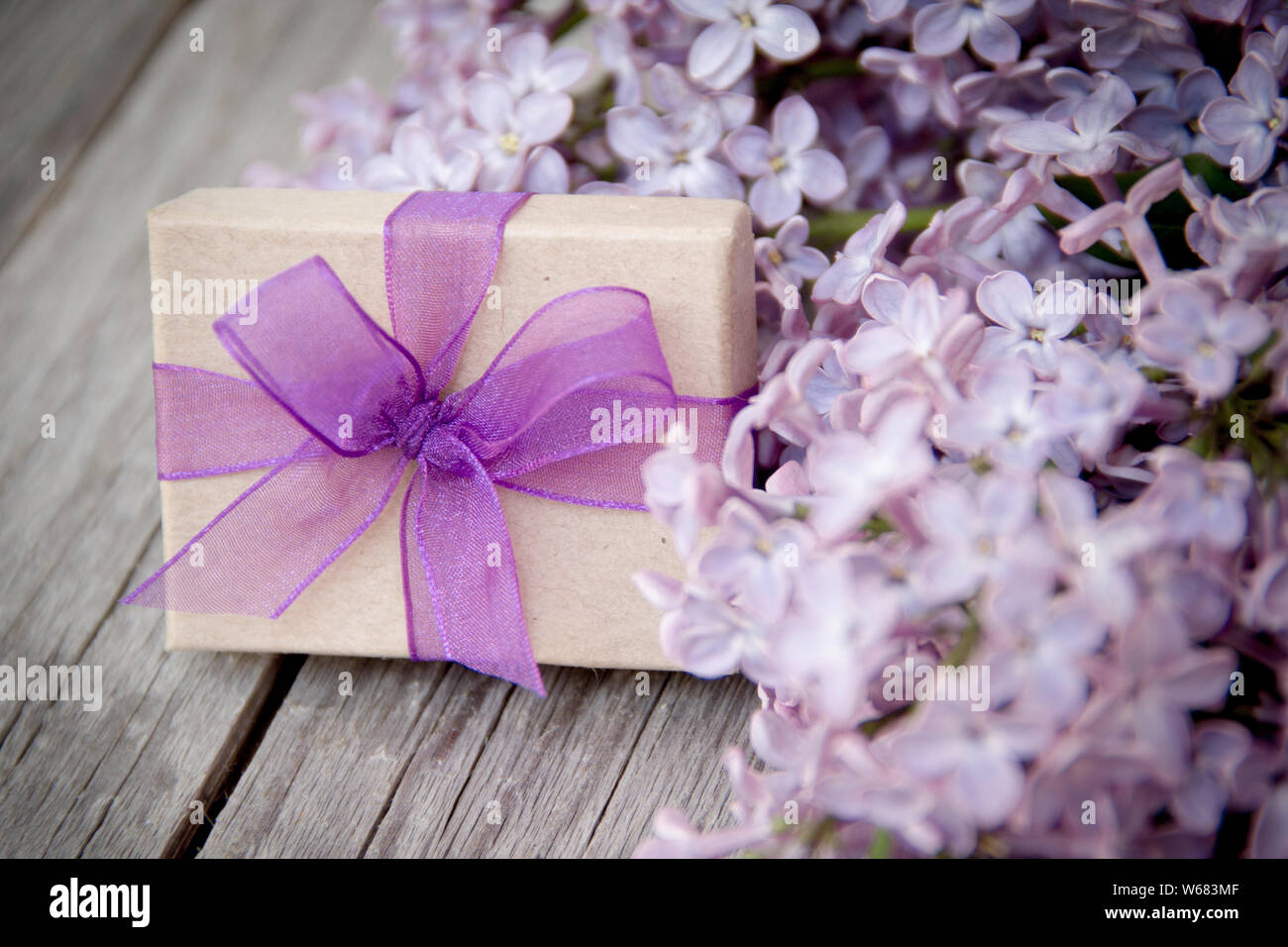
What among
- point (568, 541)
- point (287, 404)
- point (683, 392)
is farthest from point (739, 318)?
point (287, 404)

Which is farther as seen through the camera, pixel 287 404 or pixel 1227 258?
pixel 287 404

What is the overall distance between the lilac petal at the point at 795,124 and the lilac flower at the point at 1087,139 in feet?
0.49

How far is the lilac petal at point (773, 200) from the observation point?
767 mm

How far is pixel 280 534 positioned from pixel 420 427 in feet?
0.43

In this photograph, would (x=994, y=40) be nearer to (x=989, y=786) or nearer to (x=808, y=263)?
(x=808, y=263)

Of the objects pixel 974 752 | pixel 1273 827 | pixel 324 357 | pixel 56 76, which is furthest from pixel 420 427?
pixel 56 76

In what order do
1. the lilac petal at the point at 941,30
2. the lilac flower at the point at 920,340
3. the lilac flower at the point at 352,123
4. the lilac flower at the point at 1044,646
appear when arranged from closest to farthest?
1. the lilac flower at the point at 1044,646
2. the lilac flower at the point at 920,340
3. the lilac petal at the point at 941,30
4. the lilac flower at the point at 352,123

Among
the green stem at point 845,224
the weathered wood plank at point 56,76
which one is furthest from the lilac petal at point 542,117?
A: the weathered wood plank at point 56,76

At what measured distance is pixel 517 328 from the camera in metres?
0.70

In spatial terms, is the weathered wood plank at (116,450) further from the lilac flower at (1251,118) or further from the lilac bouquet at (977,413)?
the lilac flower at (1251,118)

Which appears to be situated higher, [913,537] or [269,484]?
[913,537]

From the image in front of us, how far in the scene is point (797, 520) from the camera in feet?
1.77
